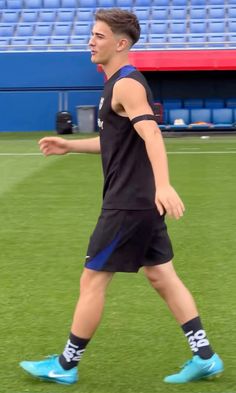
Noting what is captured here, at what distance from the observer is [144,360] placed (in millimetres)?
4812

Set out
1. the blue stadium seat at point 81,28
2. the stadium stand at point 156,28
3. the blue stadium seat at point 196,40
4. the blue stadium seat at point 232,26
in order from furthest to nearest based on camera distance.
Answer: the blue stadium seat at point 81,28 → the blue stadium seat at point 232,26 → the blue stadium seat at point 196,40 → the stadium stand at point 156,28

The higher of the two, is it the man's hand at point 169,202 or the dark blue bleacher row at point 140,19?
the dark blue bleacher row at point 140,19

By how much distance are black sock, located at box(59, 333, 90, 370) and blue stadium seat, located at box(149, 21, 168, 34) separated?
1012 inches

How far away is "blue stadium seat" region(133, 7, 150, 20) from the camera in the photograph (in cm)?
3025

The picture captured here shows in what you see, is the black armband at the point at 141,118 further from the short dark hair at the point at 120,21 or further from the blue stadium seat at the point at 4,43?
the blue stadium seat at the point at 4,43

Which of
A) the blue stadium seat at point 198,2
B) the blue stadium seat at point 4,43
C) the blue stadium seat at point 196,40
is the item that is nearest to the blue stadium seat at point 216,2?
the blue stadium seat at point 198,2

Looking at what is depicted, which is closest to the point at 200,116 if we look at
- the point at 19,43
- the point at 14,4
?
the point at 19,43

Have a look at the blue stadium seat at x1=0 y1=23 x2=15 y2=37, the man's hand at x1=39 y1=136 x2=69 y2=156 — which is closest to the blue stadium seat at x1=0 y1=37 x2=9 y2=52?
the blue stadium seat at x1=0 y1=23 x2=15 y2=37

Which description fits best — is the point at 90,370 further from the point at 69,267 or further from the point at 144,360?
the point at 69,267

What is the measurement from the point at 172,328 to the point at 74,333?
1.24 m

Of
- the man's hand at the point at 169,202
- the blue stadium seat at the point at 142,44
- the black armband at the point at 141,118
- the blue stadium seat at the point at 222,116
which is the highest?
the blue stadium seat at the point at 142,44

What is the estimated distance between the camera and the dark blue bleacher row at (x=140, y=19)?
93.5ft

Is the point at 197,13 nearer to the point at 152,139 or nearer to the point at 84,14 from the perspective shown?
the point at 84,14

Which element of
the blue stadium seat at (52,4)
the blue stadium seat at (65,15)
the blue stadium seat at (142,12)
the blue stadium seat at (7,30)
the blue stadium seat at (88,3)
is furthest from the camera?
the blue stadium seat at (52,4)
